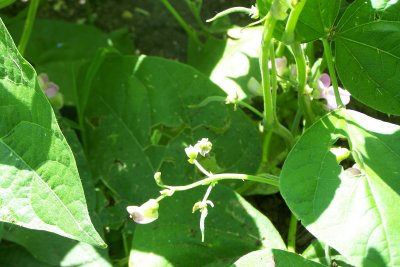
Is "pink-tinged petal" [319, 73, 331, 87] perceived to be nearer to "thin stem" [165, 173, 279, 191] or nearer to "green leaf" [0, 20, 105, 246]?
"thin stem" [165, 173, 279, 191]

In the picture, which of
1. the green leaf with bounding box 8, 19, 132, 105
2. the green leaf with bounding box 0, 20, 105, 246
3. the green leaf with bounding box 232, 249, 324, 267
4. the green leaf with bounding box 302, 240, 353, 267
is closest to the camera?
the green leaf with bounding box 0, 20, 105, 246

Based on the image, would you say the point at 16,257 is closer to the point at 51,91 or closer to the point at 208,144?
the point at 51,91

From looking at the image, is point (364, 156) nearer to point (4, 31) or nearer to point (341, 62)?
point (341, 62)

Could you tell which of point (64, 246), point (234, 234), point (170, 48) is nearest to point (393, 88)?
point (234, 234)

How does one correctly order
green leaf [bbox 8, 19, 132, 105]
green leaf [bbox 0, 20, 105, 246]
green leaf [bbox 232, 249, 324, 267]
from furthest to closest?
1. green leaf [bbox 8, 19, 132, 105]
2. green leaf [bbox 232, 249, 324, 267]
3. green leaf [bbox 0, 20, 105, 246]

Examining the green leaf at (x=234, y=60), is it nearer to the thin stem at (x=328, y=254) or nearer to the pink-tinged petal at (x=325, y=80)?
the pink-tinged petal at (x=325, y=80)

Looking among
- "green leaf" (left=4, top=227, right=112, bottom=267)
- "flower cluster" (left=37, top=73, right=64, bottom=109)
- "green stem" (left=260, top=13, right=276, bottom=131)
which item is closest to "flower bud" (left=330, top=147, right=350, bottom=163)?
"green stem" (left=260, top=13, right=276, bottom=131)

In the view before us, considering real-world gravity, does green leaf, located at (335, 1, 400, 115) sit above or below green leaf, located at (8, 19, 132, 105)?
above

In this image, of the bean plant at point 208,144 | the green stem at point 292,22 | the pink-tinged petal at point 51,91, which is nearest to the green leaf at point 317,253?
the bean plant at point 208,144
